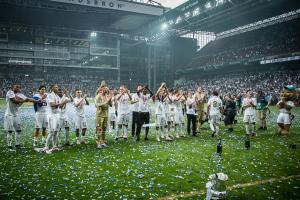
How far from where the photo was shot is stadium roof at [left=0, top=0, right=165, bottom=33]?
53.1 m

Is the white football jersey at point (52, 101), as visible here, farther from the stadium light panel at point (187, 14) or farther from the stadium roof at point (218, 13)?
the stadium light panel at point (187, 14)

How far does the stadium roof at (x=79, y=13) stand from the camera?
5306cm

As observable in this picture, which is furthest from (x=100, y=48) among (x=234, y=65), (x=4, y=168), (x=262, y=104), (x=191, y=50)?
(x=4, y=168)

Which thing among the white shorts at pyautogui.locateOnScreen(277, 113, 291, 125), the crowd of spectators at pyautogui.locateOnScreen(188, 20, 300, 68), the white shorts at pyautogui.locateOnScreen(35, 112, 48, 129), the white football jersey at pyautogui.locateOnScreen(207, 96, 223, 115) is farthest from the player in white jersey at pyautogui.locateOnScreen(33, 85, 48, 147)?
the crowd of spectators at pyautogui.locateOnScreen(188, 20, 300, 68)

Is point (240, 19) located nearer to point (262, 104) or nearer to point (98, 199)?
point (262, 104)

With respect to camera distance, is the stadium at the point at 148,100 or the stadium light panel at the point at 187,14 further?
the stadium light panel at the point at 187,14

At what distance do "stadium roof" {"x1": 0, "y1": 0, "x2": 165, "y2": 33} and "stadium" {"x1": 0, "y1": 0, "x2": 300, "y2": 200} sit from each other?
229mm

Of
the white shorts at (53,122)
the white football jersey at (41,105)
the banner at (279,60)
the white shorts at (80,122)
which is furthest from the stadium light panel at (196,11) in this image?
the white shorts at (53,122)

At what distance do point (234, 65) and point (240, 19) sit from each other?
959 centimetres

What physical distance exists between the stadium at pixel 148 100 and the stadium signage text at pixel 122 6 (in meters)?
0.20

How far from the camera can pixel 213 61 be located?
63438 millimetres

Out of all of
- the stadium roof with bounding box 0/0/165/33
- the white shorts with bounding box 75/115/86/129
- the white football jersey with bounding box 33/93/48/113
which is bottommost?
Answer: the white shorts with bounding box 75/115/86/129

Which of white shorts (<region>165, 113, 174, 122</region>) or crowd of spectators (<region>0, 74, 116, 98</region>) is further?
crowd of spectators (<region>0, 74, 116, 98</region>)

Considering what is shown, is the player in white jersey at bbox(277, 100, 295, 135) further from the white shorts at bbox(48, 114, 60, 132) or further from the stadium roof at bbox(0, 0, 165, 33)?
the stadium roof at bbox(0, 0, 165, 33)
